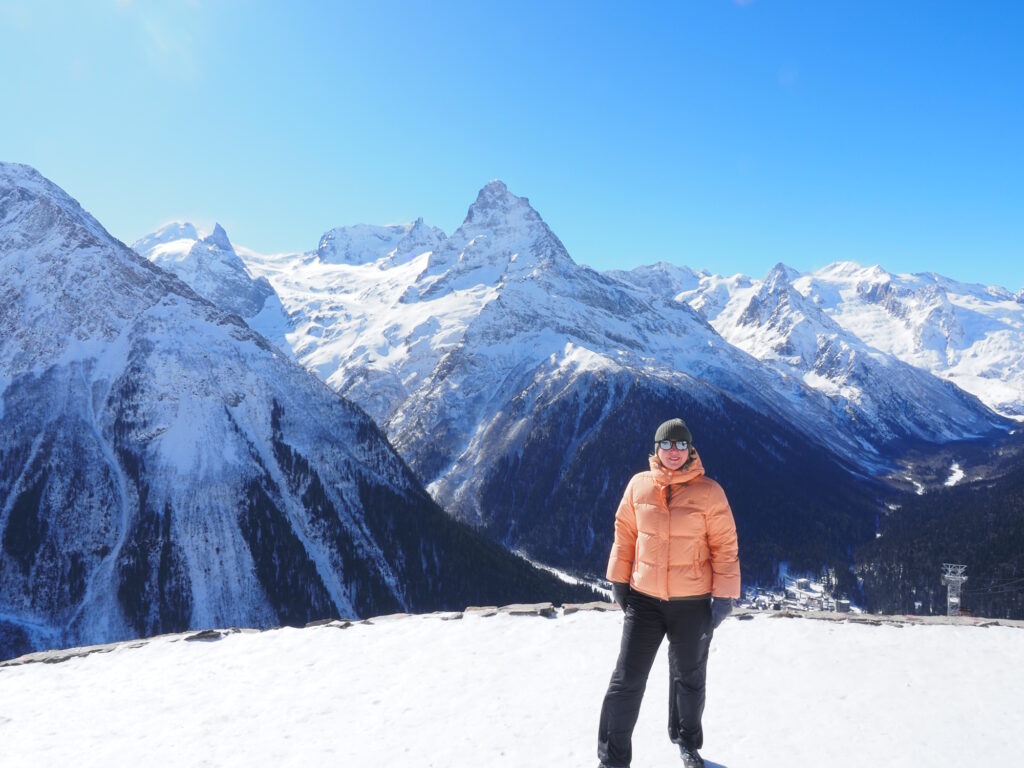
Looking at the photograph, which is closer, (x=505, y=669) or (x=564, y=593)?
(x=505, y=669)

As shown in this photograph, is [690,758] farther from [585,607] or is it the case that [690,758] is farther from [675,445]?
[585,607]

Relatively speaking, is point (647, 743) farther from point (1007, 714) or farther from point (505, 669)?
point (1007, 714)

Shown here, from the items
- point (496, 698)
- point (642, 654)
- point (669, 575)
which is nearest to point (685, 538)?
point (669, 575)

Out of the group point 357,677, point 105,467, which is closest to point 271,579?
point 105,467

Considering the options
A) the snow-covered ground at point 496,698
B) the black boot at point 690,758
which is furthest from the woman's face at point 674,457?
the snow-covered ground at point 496,698

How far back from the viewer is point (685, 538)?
1090 centimetres

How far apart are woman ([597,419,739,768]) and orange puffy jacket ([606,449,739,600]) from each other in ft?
0.06

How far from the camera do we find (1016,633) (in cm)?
2161

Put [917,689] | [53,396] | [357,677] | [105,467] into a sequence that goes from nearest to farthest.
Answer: [917,689] < [357,677] < [105,467] < [53,396]

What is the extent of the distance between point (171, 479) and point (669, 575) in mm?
153220

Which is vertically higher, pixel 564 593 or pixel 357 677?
pixel 357 677

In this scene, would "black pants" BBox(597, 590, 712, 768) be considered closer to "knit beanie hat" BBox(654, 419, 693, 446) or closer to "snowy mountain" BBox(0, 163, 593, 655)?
"knit beanie hat" BBox(654, 419, 693, 446)

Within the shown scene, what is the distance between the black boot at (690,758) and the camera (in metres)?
11.6

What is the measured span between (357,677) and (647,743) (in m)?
8.76
